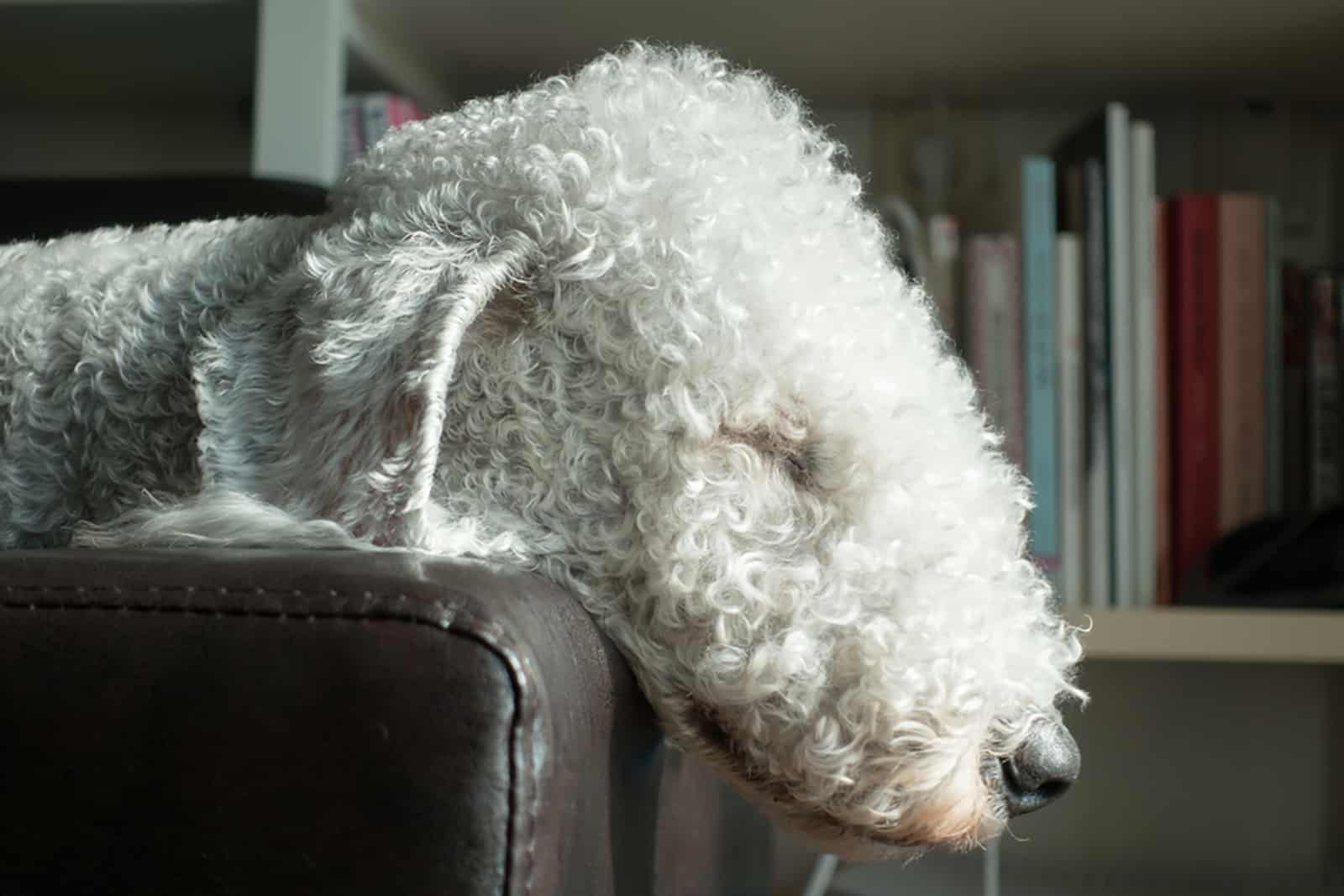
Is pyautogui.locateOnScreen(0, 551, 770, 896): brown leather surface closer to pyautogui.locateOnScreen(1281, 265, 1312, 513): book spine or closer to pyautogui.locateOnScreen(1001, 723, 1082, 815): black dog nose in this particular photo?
pyautogui.locateOnScreen(1001, 723, 1082, 815): black dog nose

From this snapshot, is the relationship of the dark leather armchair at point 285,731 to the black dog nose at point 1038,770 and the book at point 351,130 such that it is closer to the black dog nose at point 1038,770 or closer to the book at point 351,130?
the black dog nose at point 1038,770

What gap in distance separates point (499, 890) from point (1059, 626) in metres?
0.39

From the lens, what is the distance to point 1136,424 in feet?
4.36

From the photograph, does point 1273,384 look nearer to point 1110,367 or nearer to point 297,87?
point 1110,367

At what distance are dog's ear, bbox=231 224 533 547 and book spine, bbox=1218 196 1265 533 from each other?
99cm

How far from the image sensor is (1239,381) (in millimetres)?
1349

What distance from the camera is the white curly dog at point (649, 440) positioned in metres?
0.55

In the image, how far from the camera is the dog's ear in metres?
0.55

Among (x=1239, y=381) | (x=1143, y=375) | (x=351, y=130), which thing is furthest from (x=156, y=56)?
(x=1239, y=381)

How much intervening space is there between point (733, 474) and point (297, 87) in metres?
0.89

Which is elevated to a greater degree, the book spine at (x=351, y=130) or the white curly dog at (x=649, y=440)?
the book spine at (x=351, y=130)

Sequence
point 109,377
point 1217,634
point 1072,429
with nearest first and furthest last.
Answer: point 109,377, point 1217,634, point 1072,429

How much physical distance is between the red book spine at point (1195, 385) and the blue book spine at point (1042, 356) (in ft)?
0.43

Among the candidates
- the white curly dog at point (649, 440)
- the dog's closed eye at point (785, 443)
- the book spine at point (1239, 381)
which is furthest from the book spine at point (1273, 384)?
the dog's closed eye at point (785, 443)
